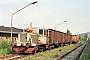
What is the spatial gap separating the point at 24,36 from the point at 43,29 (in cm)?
361

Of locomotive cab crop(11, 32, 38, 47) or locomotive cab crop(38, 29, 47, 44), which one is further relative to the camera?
locomotive cab crop(38, 29, 47, 44)

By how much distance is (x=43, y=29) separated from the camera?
23891 millimetres

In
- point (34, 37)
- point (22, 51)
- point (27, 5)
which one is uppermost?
point (27, 5)

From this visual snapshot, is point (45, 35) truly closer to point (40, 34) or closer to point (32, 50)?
point (40, 34)

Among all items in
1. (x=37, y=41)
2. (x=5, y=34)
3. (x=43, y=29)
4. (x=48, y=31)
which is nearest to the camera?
(x=37, y=41)

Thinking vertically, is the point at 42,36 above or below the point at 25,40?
above

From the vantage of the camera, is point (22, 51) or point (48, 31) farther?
point (48, 31)

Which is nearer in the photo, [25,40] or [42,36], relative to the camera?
[25,40]

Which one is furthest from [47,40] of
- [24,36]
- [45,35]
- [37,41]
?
[24,36]

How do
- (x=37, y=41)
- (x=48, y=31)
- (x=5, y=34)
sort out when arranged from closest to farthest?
(x=37, y=41) → (x=48, y=31) → (x=5, y=34)

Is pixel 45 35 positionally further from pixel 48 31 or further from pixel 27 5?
pixel 27 5

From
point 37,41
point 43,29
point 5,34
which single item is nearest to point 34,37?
point 37,41

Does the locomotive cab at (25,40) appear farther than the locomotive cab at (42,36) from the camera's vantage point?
No

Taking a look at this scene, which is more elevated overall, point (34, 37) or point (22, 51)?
point (34, 37)
